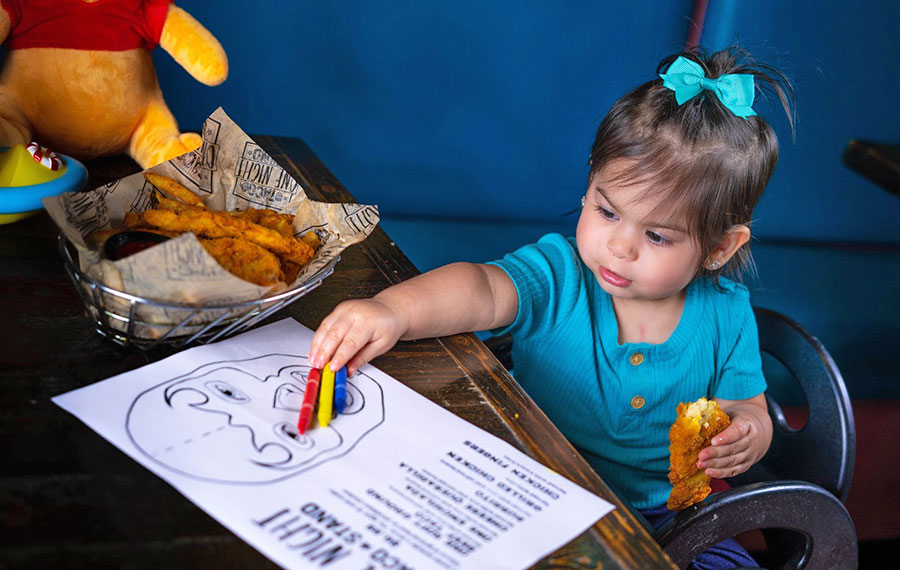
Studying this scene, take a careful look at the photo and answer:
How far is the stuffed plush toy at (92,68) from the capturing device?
0.86 meters

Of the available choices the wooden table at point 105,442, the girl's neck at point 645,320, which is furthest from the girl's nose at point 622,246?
the wooden table at point 105,442

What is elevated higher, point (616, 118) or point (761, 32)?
point (761, 32)

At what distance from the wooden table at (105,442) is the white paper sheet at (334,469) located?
0.01 meters

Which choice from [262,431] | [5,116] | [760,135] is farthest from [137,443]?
[760,135]

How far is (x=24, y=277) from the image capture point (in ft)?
1.98

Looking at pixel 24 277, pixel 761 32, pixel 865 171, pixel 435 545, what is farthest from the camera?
pixel 761 32

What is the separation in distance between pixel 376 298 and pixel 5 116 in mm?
510

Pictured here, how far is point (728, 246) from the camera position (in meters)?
0.86

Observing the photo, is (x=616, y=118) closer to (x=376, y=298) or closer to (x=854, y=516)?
(x=376, y=298)

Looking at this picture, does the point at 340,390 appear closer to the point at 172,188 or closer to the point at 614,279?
the point at 172,188

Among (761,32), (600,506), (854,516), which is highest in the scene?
(761,32)

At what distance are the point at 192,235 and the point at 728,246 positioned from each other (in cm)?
61

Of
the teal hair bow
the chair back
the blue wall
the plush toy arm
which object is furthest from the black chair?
the blue wall

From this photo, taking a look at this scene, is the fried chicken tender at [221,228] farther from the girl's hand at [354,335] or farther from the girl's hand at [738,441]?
the girl's hand at [738,441]
